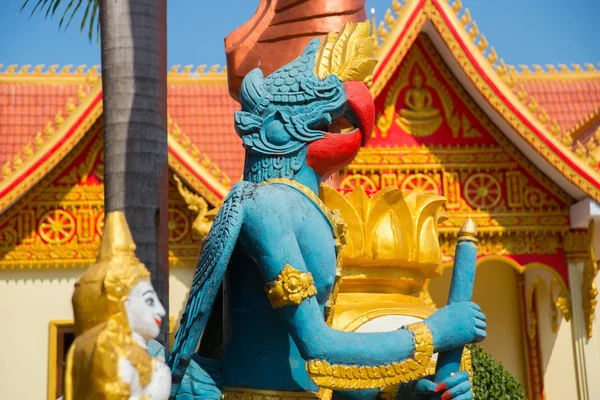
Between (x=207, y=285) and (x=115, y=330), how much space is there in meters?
0.66

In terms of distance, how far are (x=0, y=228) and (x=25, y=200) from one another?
1.27 ft

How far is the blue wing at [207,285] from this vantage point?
8.96 feet

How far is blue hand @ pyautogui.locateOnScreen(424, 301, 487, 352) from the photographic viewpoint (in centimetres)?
276

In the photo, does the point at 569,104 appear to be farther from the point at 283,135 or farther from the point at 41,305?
the point at 283,135

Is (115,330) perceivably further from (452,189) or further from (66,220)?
(66,220)

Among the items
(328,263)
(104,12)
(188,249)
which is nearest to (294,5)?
(104,12)

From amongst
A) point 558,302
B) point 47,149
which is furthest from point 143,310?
point 558,302

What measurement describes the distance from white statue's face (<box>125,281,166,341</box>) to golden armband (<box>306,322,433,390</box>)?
0.64 meters

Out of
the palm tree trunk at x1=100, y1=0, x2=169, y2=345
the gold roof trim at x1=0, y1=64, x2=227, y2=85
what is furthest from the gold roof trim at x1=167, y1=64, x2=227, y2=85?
the palm tree trunk at x1=100, y1=0, x2=169, y2=345

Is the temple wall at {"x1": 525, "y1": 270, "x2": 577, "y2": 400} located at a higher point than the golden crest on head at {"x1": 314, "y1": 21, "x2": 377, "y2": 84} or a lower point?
lower

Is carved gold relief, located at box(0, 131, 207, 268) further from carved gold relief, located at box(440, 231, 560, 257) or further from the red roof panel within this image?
the red roof panel

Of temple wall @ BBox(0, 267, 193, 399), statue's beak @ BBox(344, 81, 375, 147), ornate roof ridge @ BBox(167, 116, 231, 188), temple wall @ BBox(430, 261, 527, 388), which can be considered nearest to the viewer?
statue's beak @ BBox(344, 81, 375, 147)

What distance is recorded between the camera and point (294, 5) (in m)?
4.86

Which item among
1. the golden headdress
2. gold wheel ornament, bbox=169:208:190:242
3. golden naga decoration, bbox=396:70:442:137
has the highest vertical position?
golden naga decoration, bbox=396:70:442:137
